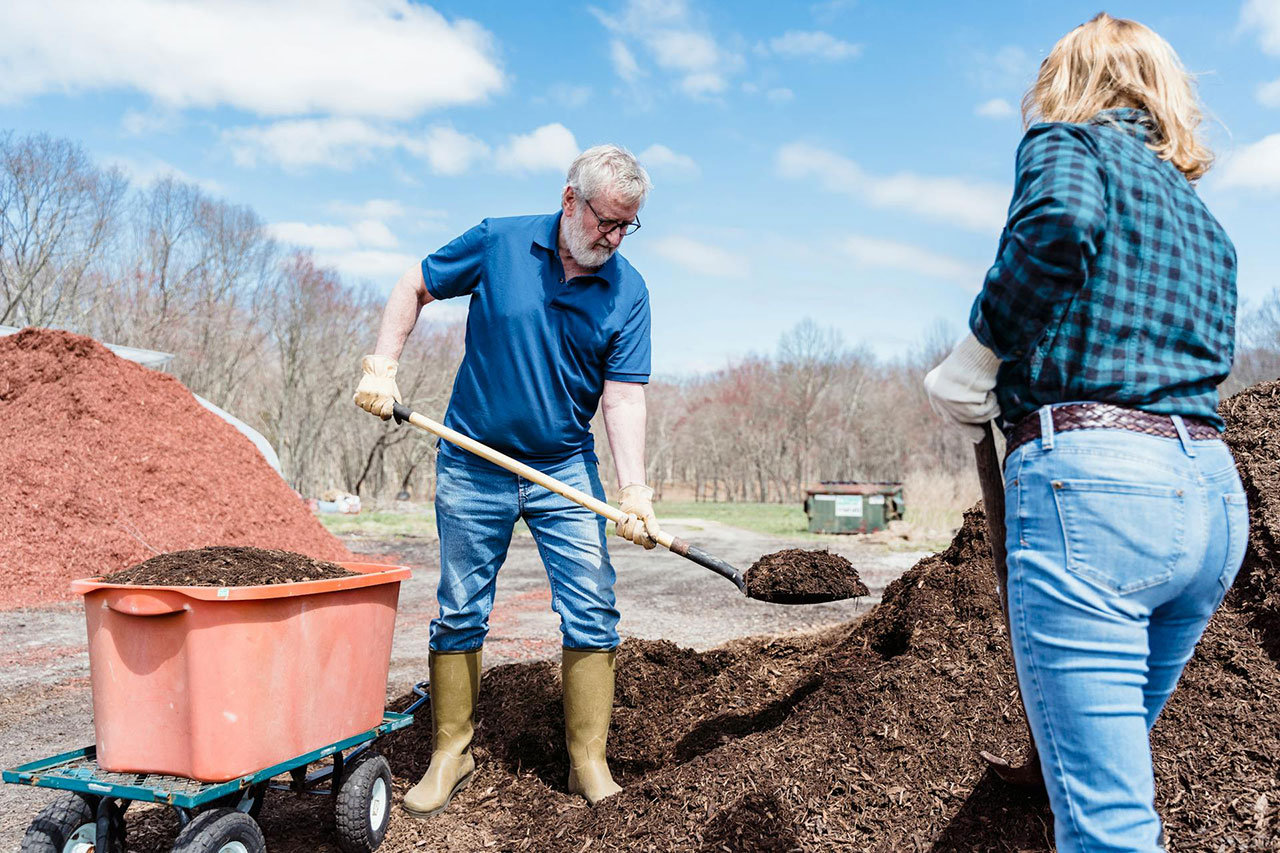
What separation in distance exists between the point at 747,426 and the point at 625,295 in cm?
4143

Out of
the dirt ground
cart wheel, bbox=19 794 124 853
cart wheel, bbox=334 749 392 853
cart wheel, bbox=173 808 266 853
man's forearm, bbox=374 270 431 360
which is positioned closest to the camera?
cart wheel, bbox=173 808 266 853

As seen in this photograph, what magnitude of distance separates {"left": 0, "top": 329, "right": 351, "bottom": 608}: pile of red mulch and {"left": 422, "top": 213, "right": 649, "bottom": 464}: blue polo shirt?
608 centimetres

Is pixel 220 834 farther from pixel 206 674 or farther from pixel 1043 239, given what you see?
pixel 1043 239

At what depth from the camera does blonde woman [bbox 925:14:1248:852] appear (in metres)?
1.35

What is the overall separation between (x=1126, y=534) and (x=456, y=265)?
7.61 feet

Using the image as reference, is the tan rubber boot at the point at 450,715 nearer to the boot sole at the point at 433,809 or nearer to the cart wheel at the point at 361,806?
the boot sole at the point at 433,809

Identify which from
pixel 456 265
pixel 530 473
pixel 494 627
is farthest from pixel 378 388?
pixel 494 627

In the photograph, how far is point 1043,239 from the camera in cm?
137

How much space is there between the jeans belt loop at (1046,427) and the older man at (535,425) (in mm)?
1657

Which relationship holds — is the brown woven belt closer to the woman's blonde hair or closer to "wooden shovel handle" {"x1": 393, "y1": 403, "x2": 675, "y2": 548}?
the woman's blonde hair

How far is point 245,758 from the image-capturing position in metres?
2.22

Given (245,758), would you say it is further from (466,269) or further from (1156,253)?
(1156,253)

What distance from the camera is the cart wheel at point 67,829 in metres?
2.19

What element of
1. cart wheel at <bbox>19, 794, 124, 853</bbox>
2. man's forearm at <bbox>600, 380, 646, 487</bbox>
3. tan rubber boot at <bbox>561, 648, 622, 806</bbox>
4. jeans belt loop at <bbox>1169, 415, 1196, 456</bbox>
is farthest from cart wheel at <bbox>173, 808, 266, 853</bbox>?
jeans belt loop at <bbox>1169, 415, 1196, 456</bbox>
